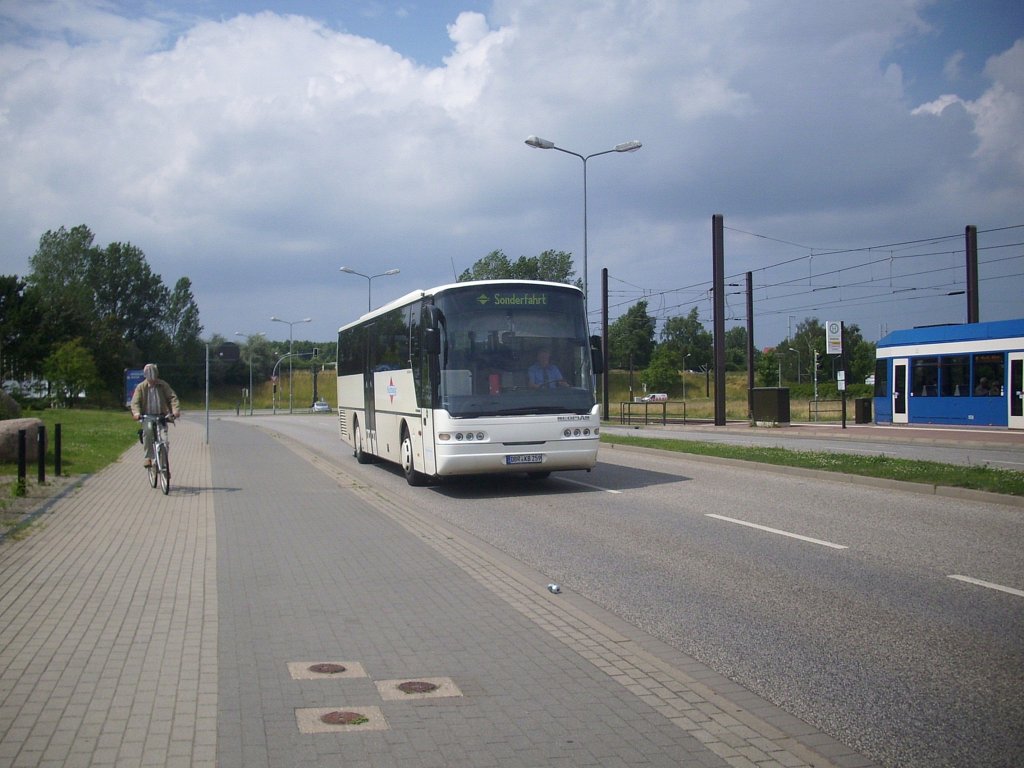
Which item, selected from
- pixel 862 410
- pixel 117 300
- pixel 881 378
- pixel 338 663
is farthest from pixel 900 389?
pixel 117 300

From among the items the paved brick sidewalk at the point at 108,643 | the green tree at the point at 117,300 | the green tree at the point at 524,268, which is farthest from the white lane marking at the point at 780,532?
the green tree at the point at 117,300

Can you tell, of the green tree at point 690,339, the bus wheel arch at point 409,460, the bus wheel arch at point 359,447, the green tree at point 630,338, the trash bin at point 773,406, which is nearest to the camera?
the bus wheel arch at point 409,460

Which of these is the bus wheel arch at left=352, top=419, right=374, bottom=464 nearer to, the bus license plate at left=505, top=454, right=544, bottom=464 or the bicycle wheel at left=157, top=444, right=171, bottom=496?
the bicycle wheel at left=157, top=444, right=171, bottom=496

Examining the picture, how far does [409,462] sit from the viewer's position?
15.6m

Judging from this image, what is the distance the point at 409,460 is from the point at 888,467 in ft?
26.1

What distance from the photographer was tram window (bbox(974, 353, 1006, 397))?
30031mm

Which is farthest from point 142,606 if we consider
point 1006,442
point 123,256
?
point 123,256

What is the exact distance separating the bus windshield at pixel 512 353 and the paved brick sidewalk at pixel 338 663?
4.11 m

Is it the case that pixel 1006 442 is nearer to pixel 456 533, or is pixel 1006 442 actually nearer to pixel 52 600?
pixel 456 533

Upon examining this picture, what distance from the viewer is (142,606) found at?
6820mm

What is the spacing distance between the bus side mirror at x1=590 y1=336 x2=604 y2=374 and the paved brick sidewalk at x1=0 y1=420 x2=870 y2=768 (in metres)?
5.30

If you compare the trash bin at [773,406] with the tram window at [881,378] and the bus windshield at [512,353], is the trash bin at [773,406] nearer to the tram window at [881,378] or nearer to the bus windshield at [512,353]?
the tram window at [881,378]

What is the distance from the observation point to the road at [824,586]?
468 cm

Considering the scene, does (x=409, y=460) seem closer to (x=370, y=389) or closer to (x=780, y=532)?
(x=370, y=389)
